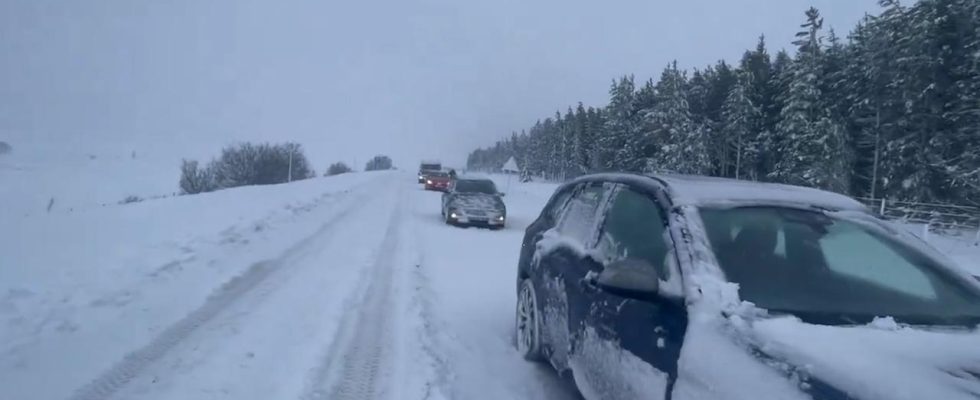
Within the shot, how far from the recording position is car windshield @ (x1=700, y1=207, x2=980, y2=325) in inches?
116

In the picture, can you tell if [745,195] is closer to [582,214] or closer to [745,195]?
[745,195]

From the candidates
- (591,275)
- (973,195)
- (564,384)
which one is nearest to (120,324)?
(564,384)

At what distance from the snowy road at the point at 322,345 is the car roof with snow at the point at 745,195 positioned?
1.88m

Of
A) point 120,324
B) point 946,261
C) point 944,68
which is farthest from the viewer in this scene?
point 944,68

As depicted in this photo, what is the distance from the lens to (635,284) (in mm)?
3072

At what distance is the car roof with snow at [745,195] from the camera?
3547 millimetres

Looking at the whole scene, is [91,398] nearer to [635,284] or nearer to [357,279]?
[635,284]

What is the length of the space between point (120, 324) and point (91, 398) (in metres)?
1.92

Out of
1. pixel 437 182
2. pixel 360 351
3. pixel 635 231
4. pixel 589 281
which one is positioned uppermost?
pixel 635 231

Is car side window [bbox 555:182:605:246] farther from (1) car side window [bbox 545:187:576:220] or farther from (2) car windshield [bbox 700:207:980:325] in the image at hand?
(2) car windshield [bbox 700:207:980:325]

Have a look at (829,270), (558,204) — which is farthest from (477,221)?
(829,270)

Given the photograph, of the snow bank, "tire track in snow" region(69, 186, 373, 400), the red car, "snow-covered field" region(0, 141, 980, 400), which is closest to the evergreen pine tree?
the red car

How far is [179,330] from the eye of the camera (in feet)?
18.9

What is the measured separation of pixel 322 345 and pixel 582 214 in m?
2.63
